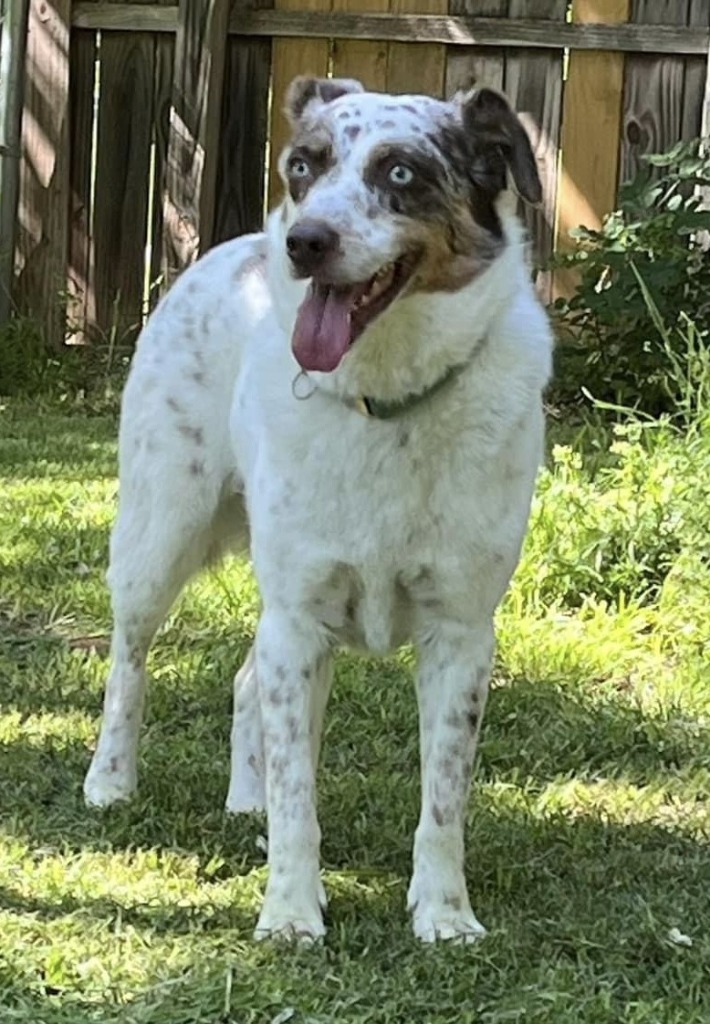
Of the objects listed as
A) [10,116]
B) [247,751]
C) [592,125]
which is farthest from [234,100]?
[247,751]

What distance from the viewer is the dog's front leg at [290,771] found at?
2930 mm

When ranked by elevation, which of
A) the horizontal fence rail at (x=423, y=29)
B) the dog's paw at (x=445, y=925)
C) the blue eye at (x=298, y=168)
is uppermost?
the horizontal fence rail at (x=423, y=29)

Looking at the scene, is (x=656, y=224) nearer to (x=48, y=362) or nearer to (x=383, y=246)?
(x=48, y=362)

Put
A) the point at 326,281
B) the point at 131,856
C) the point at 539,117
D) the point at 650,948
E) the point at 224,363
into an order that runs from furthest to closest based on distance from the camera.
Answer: the point at 539,117 < the point at 224,363 < the point at 131,856 < the point at 650,948 < the point at 326,281

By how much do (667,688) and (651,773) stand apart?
19.6 inches

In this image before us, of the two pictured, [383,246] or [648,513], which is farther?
[648,513]

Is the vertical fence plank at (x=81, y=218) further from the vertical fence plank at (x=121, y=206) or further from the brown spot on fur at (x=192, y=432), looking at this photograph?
the brown spot on fur at (x=192, y=432)

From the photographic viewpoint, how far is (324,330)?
278cm

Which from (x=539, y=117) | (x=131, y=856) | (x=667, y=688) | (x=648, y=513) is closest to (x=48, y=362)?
(x=539, y=117)

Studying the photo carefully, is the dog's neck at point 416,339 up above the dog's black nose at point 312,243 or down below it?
below

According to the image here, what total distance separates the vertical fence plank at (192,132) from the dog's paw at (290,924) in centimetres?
513

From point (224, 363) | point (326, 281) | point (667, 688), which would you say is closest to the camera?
point (326, 281)

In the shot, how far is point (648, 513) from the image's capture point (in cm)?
481

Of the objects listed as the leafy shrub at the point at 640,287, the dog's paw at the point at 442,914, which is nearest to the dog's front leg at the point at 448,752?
the dog's paw at the point at 442,914
